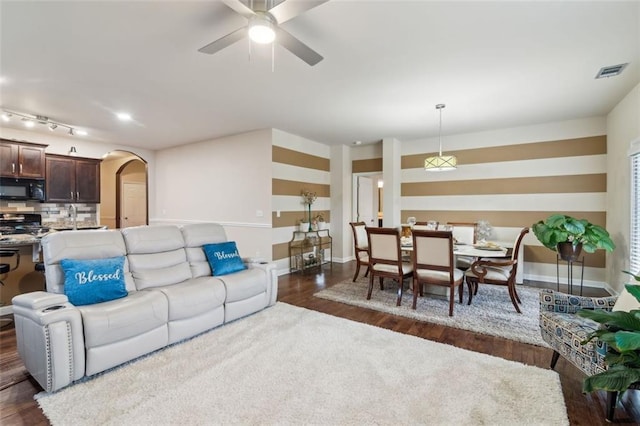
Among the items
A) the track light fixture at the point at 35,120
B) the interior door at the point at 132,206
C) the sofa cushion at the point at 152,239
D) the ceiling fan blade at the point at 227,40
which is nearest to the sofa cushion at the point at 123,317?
the sofa cushion at the point at 152,239

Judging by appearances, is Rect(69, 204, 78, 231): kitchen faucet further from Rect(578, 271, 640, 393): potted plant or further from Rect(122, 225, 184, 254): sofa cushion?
Rect(578, 271, 640, 393): potted plant

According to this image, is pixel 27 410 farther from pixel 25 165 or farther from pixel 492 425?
pixel 25 165

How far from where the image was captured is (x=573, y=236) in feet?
12.4

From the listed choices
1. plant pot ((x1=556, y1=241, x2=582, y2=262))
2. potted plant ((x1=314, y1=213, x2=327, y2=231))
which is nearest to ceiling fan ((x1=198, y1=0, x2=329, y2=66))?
plant pot ((x1=556, y1=241, x2=582, y2=262))

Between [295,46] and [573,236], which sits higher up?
[295,46]

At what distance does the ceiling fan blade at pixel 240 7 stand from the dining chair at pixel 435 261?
8.85ft

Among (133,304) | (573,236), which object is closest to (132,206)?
(133,304)

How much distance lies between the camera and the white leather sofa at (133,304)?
2.03 m

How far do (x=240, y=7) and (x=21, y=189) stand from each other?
6.31 meters

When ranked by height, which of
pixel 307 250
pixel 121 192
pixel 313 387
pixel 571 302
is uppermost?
pixel 121 192

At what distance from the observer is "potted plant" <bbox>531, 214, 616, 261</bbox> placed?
366 cm

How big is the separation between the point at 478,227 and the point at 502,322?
6.86 feet

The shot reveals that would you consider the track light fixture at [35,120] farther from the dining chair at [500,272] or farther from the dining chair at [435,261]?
the dining chair at [500,272]

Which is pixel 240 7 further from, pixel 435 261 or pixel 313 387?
pixel 435 261
